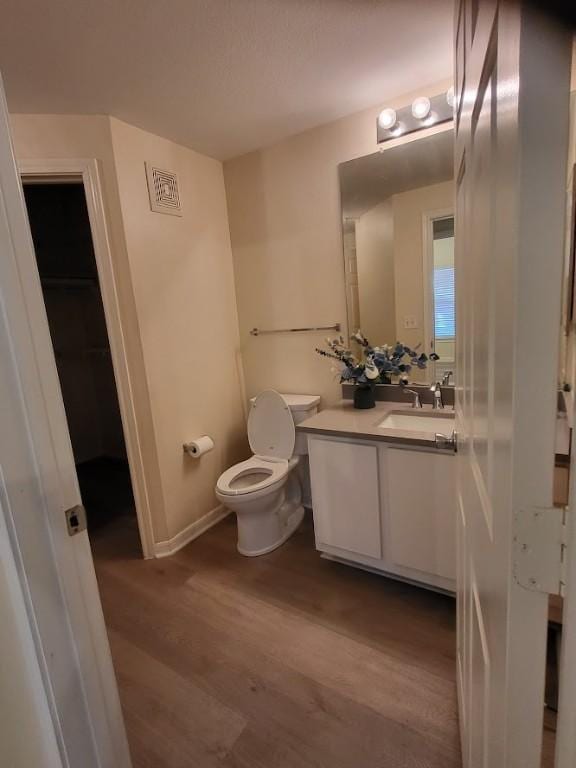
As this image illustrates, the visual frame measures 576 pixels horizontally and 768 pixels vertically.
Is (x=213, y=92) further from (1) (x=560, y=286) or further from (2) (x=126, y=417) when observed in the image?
(1) (x=560, y=286)

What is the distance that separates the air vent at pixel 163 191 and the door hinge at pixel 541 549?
224cm

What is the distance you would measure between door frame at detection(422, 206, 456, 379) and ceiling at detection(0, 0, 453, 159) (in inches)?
23.9

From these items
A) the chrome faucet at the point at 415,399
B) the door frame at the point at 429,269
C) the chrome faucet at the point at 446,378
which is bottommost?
the chrome faucet at the point at 415,399

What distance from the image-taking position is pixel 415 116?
182 cm

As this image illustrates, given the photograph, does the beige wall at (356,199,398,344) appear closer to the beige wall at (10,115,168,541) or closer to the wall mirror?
the wall mirror

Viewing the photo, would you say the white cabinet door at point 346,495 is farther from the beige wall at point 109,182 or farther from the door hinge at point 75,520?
the door hinge at point 75,520

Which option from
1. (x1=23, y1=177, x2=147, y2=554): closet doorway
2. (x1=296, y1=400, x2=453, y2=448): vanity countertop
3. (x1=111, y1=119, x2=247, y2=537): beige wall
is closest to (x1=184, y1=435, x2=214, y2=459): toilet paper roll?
(x1=111, y1=119, x2=247, y2=537): beige wall

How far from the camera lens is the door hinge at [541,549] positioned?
427mm

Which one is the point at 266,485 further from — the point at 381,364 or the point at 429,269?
the point at 429,269

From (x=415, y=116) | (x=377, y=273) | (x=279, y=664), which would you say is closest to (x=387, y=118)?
(x=415, y=116)

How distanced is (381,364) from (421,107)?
4.05 ft

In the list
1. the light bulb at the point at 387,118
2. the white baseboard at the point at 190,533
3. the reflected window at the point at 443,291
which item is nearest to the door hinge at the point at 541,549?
the reflected window at the point at 443,291

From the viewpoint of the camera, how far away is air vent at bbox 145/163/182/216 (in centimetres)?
206

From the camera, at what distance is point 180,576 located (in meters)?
2.04
